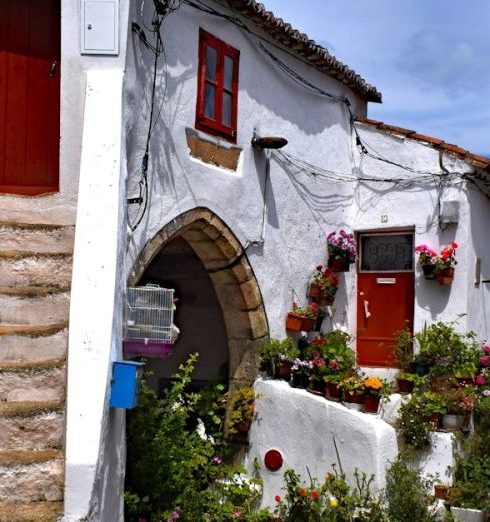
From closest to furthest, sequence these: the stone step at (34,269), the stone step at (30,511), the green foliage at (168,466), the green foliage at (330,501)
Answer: the stone step at (30,511) → the stone step at (34,269) → the green foliage at (168,466) → the green foliage at (330,501)

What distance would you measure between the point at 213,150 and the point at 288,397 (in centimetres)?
267

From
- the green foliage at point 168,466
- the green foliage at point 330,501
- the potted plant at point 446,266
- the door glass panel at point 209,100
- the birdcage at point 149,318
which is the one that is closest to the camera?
the birdcage at point 149,318

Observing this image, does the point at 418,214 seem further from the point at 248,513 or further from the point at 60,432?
the point at 60,432

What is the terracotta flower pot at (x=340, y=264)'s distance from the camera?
8.82m

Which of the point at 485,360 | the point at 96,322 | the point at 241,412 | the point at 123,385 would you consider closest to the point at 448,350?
the point at 485,360

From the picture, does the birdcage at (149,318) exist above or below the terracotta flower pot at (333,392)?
above

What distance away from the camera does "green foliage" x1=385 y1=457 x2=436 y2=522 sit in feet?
21.0

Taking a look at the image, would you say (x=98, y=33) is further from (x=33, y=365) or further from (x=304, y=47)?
(x=304, y=47)

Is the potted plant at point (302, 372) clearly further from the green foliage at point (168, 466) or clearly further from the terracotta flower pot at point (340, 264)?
the terracotta flower pot at point (340, 264)

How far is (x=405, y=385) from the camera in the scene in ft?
25.8

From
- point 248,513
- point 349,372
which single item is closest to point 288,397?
point 349,372

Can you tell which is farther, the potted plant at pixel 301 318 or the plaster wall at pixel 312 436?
the potted plant at pixel 301 318

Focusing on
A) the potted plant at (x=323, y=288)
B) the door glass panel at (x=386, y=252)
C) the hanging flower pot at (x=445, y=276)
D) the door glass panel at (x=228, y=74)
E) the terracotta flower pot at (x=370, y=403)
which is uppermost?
the door glass panel at (x=228, y=74)

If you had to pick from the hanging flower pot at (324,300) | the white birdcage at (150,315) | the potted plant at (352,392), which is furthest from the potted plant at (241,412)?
the white birdcage at (150,315)
